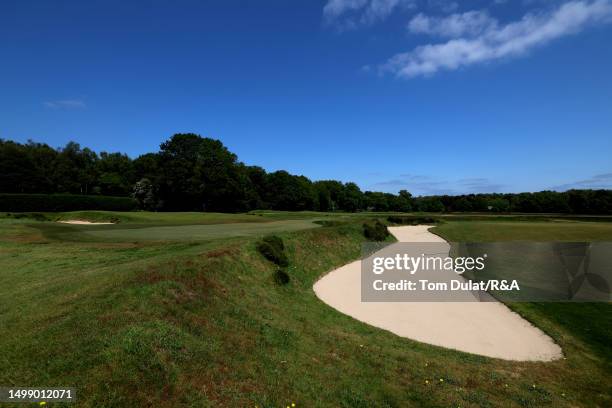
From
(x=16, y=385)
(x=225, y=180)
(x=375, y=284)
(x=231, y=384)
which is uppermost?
(x=225, y=180)

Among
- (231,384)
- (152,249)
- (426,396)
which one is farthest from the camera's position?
(152,249)

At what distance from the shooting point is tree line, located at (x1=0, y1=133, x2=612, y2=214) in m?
73.9

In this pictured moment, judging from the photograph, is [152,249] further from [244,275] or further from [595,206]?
[595,206]

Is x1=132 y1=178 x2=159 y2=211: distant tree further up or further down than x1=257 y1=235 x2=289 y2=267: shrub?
further up

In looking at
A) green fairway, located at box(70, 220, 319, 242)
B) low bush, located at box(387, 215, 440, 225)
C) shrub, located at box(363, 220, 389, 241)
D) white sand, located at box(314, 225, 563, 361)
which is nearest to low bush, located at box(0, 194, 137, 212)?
green fairway, located at box(70, 220, 319, 242)

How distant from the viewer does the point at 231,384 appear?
20.1 feet

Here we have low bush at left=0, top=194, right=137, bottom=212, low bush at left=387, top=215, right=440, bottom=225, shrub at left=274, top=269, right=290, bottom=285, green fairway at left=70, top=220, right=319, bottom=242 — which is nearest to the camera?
shrub at left=274, top=269, right=290, bottom=285

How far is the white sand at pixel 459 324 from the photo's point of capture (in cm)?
1020

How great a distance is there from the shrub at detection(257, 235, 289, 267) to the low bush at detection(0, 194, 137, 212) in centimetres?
4578

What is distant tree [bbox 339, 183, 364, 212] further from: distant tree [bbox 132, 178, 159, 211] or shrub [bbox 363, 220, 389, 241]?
shrub [bbox 363, 220, 389, 241]

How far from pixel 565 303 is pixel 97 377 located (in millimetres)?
16574

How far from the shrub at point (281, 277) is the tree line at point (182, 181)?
59.4 meters

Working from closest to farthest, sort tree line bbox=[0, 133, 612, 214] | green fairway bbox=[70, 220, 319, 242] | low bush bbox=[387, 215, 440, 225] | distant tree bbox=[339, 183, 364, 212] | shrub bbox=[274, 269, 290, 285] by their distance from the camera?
shrub bbox=[274, 269, 290, 285]
green fairway bbox=[70, 220, 319, 242]
low bush bbox=[387, 215, 440, 225]
tree line bbox=[0, 133, 612, 214]
distant tree bbox=[339, 183, 364, 212]

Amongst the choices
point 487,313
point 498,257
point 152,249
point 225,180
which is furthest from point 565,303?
point 225,180
